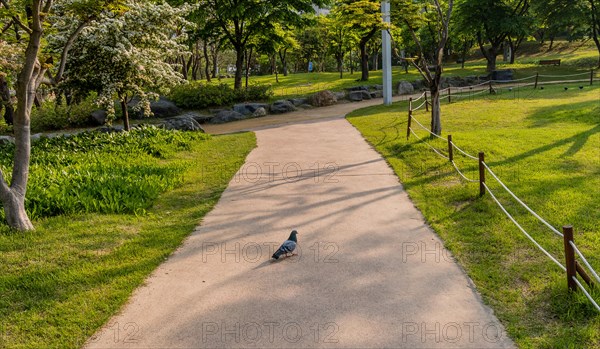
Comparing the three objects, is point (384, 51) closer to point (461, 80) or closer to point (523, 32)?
point (461, 80)

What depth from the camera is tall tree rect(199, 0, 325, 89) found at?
23031 mm

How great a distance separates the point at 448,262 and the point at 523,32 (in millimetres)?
34534

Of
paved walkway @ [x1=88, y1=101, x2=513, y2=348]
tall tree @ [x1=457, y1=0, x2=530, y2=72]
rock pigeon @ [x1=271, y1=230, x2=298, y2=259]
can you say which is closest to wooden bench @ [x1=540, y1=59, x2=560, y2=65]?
tall tree @ [x1=457, y1=0, x2=530, y2=72]

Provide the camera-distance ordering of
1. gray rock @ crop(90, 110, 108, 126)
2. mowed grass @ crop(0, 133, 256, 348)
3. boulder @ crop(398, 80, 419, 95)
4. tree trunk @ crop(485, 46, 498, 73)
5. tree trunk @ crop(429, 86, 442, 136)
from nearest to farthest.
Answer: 1. mowed grass @ crop(0, 133, 256, 348)
2. tree trunk @ crop(429, 86, 442, 136)
3. gray rock @ crop(90, 110, 108, 126)
4. boulder @ crop(398, 80, 419, 95)
5. tree trunk @ crop(485, 46, 498, 73)

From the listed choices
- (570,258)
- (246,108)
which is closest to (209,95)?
(246,108)

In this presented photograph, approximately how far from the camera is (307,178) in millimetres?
9656

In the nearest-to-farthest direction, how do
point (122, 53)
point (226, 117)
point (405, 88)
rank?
point (122, 53) < point (226, 117) < point (405, 88)

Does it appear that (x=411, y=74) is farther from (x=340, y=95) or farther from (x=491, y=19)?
(x=340, y=95)

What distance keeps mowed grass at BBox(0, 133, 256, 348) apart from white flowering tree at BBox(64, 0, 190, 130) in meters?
6.12

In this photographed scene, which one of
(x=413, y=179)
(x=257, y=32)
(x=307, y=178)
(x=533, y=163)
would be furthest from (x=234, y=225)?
(x=257, y=32)

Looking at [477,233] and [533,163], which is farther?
[533,163]

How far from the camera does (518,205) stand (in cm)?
711

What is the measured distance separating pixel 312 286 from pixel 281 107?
19172 millimetres

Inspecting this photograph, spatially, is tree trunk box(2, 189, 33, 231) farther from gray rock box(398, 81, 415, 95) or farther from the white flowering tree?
gray rock box(398, 81, 415, 95)
